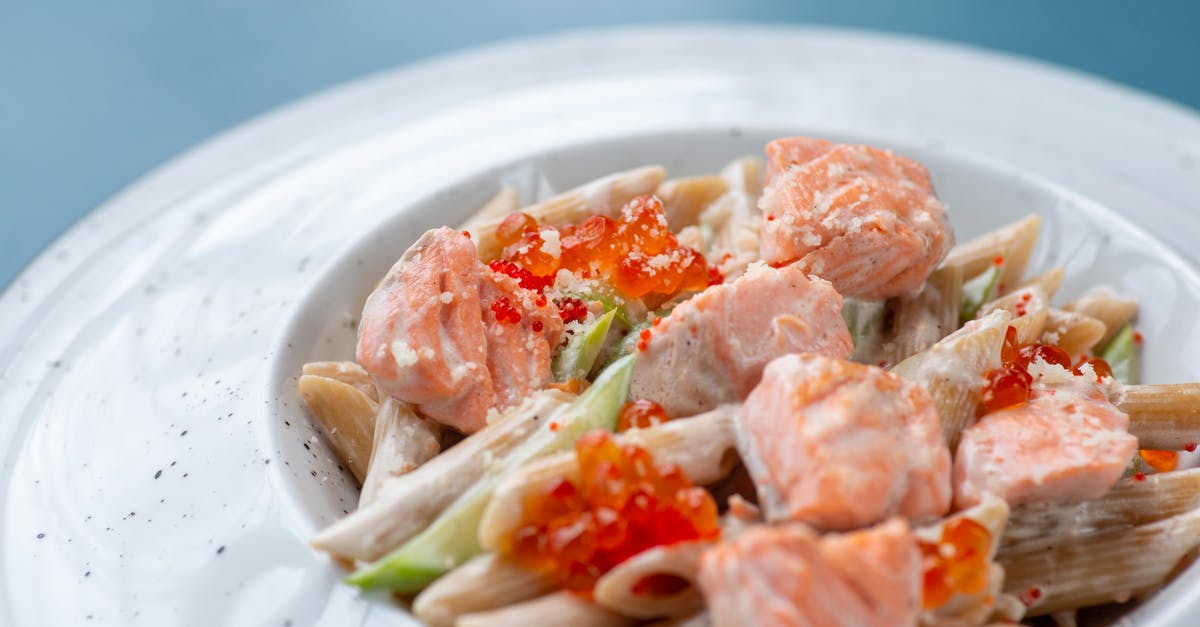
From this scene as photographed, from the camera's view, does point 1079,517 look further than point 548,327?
No

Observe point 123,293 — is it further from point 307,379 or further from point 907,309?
point 907,309

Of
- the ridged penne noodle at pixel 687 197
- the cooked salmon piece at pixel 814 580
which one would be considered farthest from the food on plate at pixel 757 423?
the ridged penne noodle at pixel 687 197

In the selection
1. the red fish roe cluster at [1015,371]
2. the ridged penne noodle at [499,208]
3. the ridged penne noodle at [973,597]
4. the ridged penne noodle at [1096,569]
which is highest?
the ridged penne noodle at [499,208]

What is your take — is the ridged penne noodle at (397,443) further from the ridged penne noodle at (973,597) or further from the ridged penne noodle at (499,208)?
the ridged penne noodle at (973,597)

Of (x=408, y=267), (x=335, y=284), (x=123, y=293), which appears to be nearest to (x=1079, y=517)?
(x=408, y=267)

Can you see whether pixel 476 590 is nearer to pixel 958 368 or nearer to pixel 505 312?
pixel 505 312
